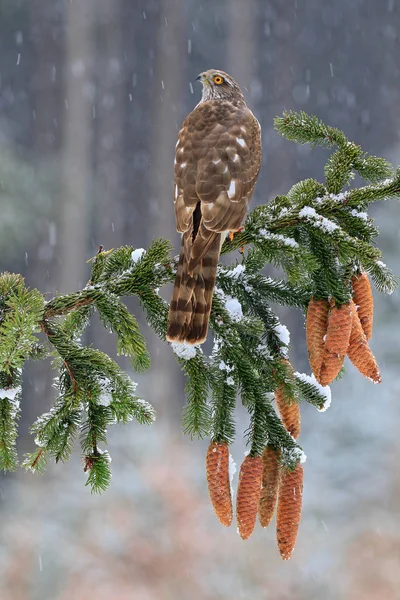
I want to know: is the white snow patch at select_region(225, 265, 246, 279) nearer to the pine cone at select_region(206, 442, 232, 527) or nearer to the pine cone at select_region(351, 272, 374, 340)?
the pine cone at select_region(351, 272, 374, 340)

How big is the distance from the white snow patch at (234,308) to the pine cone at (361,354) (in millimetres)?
270

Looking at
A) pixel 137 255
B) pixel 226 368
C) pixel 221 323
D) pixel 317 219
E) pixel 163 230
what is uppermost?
pixel 163 230

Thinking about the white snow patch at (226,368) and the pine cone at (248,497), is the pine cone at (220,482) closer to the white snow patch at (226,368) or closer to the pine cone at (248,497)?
the pine cone at (248,497)

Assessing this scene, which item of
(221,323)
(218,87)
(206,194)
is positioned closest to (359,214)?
(221,323)

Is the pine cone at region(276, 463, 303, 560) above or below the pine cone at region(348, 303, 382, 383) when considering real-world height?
below

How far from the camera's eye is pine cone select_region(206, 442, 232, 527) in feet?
5.55

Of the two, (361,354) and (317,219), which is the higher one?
(317,219)

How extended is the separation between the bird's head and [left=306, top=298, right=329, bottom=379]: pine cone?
153 centimetres

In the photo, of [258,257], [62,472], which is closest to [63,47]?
[62,472]

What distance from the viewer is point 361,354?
1814 millimetres

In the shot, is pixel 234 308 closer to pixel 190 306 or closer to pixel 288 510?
pixel 190 306

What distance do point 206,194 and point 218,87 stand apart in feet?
3.54

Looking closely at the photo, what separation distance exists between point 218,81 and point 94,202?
29.6 feet

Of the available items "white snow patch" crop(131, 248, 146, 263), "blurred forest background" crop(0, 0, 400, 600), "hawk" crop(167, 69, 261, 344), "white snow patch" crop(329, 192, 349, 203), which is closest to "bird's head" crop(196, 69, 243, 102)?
"hawk" crop(167, 69, 261, 344)
